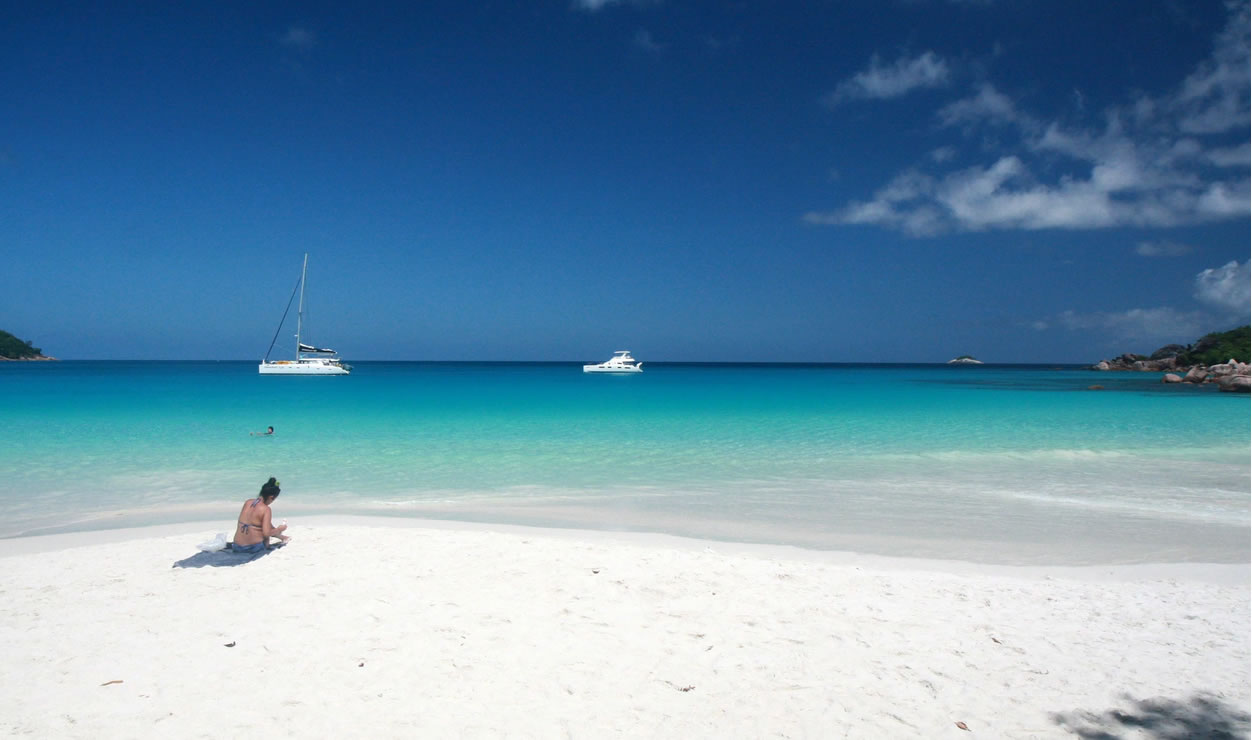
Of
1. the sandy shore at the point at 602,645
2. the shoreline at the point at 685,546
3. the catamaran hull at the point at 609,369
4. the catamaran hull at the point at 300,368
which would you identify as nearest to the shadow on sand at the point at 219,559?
the sandy shore at the point at 602,645

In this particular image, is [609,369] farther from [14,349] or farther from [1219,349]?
[14,349]

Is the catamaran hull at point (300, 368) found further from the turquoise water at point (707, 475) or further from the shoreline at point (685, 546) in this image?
the shoreline at point (685, 546)

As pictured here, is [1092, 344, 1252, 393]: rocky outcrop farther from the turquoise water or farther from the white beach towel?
the white beach towel

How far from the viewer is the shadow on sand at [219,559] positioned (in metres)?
7.29

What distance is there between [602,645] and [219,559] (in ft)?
16.2

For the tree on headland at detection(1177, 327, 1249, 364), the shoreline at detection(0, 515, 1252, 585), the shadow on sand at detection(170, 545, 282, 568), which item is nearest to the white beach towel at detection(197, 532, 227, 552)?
the shadow on sand at detection(170, 545, 282, 568)

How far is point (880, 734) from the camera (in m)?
4.14

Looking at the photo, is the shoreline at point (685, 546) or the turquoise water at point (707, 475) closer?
the shoreline at point (685, 546)

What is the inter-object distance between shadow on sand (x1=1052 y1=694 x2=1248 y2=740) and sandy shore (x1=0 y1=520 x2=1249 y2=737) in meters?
0.02

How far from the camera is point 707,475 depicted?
14.9 m

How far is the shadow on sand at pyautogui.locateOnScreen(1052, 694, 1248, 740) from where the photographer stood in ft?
13.4

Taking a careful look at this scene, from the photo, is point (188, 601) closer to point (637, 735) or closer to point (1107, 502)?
point (637, 735)

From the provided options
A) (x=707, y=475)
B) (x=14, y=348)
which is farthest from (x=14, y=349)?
(x=707, y=475)

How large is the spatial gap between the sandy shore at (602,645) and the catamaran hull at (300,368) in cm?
7427
